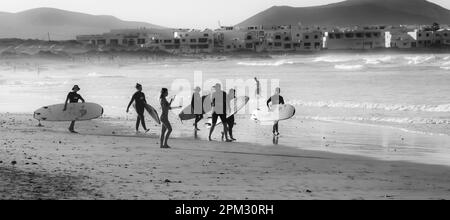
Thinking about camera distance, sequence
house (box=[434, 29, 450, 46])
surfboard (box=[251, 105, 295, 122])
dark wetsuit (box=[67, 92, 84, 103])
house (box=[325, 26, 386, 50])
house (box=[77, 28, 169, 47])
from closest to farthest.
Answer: surfboard (box=[251, 105, 295, 122])
dark wetsuit (box=[67, 92, 84, 103])
house (box=[434, 29, 450, 46])
house (box=[325, 26, 386, 50])
house (box=[77, 28, 169, 47])

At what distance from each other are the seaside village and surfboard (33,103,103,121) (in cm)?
12490

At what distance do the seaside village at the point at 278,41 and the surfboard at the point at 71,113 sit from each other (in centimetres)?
12490

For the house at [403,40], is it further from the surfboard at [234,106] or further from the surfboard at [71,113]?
the surfboard at [71,113]

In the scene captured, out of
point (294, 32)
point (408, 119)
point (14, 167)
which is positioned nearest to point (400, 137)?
point (408, 119)

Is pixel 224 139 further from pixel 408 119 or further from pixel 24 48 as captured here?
pixel 24 48

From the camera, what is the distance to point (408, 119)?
78.1ft

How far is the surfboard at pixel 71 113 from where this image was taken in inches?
709

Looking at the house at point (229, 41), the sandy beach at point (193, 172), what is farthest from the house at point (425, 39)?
the sandy beach at point (193, 172)

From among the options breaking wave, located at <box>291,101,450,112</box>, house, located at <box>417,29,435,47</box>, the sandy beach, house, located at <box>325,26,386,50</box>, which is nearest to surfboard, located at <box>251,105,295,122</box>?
the sandy beach

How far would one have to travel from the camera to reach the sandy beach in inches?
334

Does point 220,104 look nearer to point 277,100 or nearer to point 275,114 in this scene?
point 277,100

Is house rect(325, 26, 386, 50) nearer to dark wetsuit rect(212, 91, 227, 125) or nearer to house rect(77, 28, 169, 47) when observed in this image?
house rect(77, 28, 169, 47)

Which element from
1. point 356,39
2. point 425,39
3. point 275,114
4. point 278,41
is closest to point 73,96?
point 275,114
